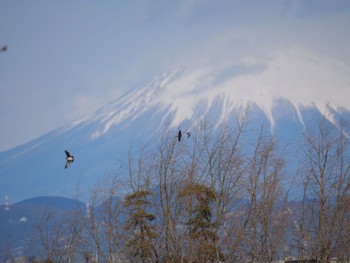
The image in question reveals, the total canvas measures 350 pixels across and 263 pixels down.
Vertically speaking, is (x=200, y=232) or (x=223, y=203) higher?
(x=223, y=203)

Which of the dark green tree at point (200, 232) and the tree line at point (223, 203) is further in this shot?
the tree line at point (223, 203)

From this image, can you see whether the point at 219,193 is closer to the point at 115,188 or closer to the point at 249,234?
the point at 249,234

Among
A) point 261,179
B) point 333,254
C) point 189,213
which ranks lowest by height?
point 333,254

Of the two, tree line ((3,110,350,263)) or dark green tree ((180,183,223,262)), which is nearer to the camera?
dark green tree ((180,183,223,262))

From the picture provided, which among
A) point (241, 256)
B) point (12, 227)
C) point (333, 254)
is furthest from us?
point (12, 227)

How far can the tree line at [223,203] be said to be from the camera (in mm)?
13008

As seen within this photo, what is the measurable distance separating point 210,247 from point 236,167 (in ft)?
6.07

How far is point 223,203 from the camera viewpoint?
43.5 feet

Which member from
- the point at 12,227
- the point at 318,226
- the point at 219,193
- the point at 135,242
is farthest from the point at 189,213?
the point at 12,227

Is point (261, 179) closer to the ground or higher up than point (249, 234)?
higher up

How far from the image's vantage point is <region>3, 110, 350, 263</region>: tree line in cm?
1301

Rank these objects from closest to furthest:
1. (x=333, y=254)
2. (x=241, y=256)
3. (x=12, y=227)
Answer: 1. (x=241, y=256)
2. (x=333, y=254)
3. (x=12, y=227)

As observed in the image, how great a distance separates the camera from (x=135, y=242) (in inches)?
550

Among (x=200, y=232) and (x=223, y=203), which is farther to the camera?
(x=200, y=232)
